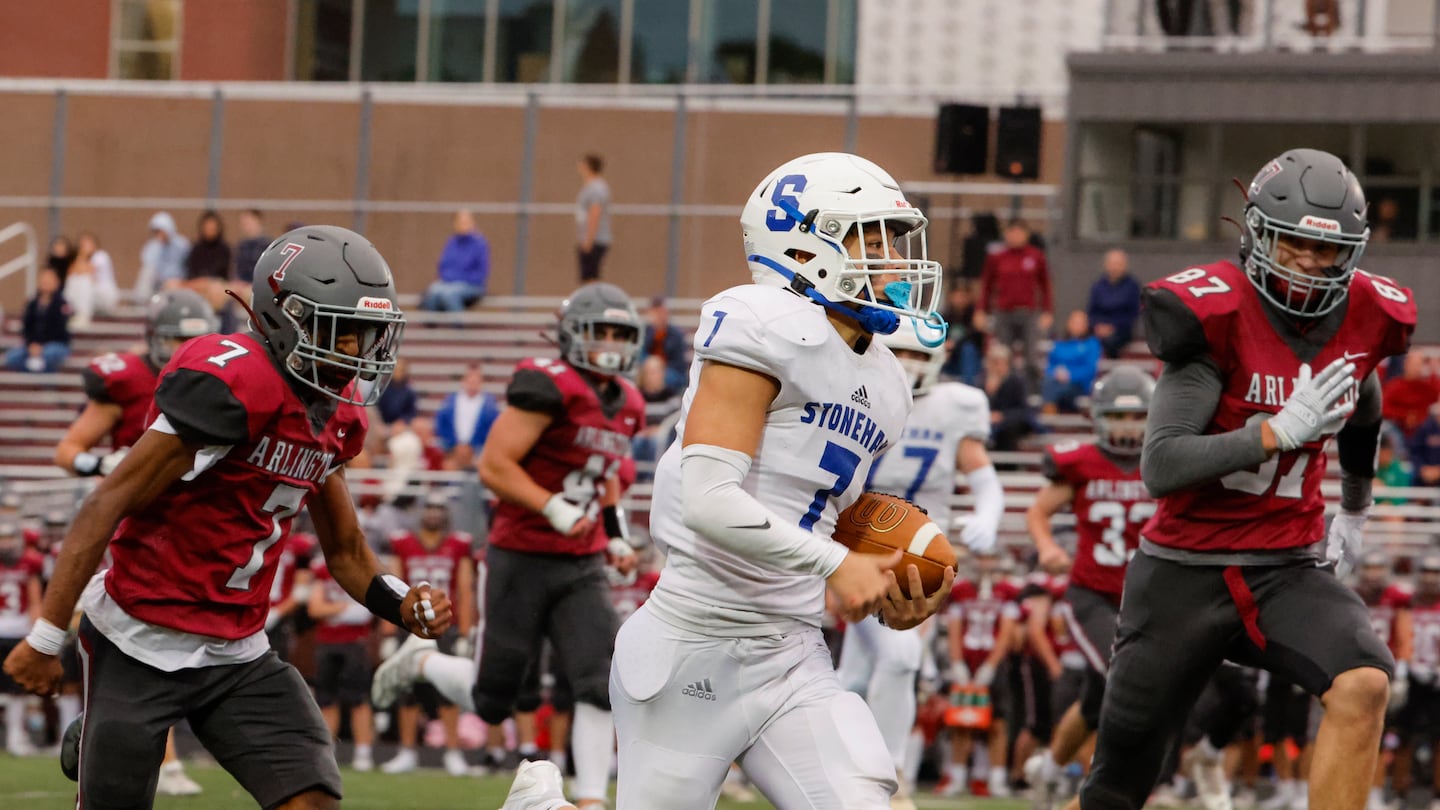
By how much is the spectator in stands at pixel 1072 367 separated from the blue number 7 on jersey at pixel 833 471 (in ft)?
35.7

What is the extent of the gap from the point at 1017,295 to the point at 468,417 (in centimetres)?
438

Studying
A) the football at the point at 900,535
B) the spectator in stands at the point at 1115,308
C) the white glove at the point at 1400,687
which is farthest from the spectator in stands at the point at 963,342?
the football at the point at 900,535

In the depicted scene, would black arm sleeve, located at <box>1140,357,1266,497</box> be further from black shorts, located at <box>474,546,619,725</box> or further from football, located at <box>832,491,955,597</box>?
black shorts, located at <box>474,546,619,725</box>

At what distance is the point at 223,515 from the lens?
193 inches

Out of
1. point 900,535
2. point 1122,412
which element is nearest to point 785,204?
point 900,535

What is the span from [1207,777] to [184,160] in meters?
16.0

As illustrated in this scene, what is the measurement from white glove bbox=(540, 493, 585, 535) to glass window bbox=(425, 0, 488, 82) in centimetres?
1659

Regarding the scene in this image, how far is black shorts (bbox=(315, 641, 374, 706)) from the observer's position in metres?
11.7

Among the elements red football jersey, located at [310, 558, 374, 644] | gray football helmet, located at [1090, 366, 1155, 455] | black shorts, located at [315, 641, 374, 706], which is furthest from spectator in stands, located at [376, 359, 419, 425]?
gray football helmet, located at [1090, 366, 1155, 455]

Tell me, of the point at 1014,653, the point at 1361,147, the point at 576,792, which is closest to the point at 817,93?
the point at 1361,147

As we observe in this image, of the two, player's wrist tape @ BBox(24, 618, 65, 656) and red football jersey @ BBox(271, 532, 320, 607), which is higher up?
player's wrist tape @ BBox(24, 618, 65, 656)

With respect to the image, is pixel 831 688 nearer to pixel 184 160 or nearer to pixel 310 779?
pixel 310 779

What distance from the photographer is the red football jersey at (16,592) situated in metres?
12.3

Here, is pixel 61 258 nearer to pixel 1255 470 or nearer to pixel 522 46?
pixel 522 46
